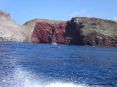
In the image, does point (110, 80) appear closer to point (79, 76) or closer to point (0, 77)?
point (79, 76)

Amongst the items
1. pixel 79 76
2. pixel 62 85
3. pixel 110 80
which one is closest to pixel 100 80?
pixel 110 80

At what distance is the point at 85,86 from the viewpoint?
4216 cm

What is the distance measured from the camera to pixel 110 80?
48.8m

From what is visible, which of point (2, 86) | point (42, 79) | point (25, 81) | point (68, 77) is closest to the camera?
point (2, 86)

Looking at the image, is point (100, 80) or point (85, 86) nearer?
point (85, 86)

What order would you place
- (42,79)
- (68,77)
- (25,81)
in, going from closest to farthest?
(25,81), (42,79), (68,77)

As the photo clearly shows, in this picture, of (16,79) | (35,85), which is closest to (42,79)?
(16,79)

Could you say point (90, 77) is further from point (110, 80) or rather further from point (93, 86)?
point (93, 86)

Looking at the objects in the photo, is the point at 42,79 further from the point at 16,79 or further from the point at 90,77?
the point at 90,77

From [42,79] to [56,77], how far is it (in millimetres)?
3304

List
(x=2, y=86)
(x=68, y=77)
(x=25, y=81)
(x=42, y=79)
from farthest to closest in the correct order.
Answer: (x=68, y=77) → (x=42, y=79) → (x=25, y=81) → (x=2, y=86)

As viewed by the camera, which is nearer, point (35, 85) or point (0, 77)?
point (35, 85)

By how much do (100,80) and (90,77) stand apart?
3.27 meters

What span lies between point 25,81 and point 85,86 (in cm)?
701
